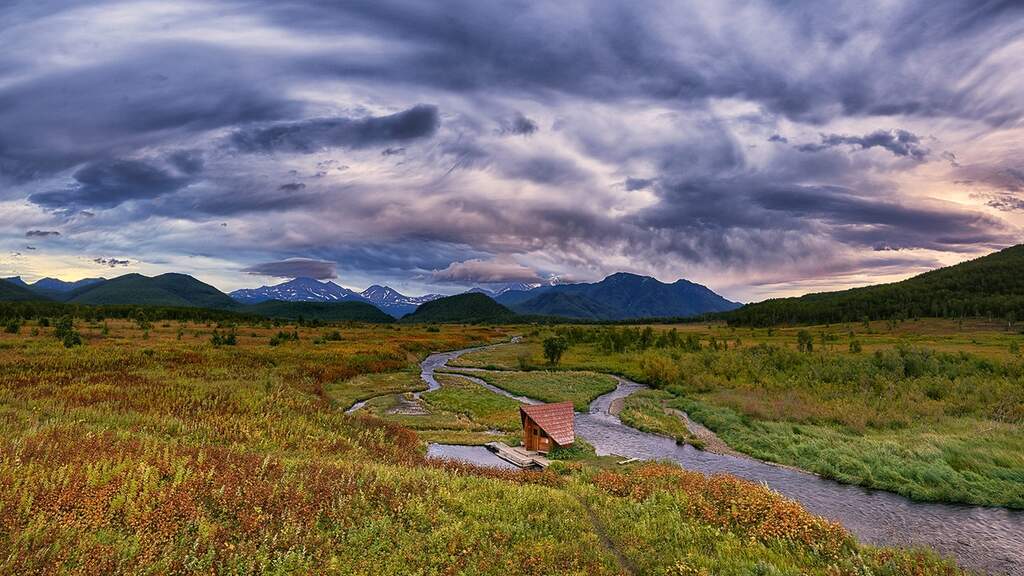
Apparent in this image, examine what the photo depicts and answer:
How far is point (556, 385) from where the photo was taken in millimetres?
67562

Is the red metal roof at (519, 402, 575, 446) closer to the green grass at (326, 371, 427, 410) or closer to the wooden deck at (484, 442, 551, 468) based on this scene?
the wooden deck at (484, 442, 551, 468)

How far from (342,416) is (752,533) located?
24326mm

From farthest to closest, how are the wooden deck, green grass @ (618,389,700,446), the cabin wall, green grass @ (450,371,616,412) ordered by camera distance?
1. green grass @ (450,371,616,412)
2. green grass @ (618,389,700,446)
3. the cabin wall
4. the wooden deck

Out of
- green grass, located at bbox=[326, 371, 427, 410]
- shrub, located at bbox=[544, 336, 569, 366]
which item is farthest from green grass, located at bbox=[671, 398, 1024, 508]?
shrub, located at bbox=[544, 336, 569, 366]

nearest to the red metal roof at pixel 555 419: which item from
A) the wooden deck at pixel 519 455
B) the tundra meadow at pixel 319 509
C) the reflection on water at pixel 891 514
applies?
the wooden deck at pixel 519 455

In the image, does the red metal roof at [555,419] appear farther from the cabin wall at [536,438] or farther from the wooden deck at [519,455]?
the wooden deck at [519,455]

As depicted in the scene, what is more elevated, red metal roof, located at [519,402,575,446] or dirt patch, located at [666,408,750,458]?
red metal roof, located at [519,402,575,446]

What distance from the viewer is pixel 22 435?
17.0 metres

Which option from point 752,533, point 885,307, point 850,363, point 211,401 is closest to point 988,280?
point 885,307

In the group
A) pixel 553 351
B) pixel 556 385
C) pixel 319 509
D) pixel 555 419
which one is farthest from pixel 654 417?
pixel 553 351

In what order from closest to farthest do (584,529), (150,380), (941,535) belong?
(584,529), (941,535), (150,380)

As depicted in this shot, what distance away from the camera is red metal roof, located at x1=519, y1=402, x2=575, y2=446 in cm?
3478

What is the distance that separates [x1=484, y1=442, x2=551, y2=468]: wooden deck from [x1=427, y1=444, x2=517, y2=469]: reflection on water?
443mm

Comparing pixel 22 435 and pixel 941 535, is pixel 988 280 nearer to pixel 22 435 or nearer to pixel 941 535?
pixel 941 535
